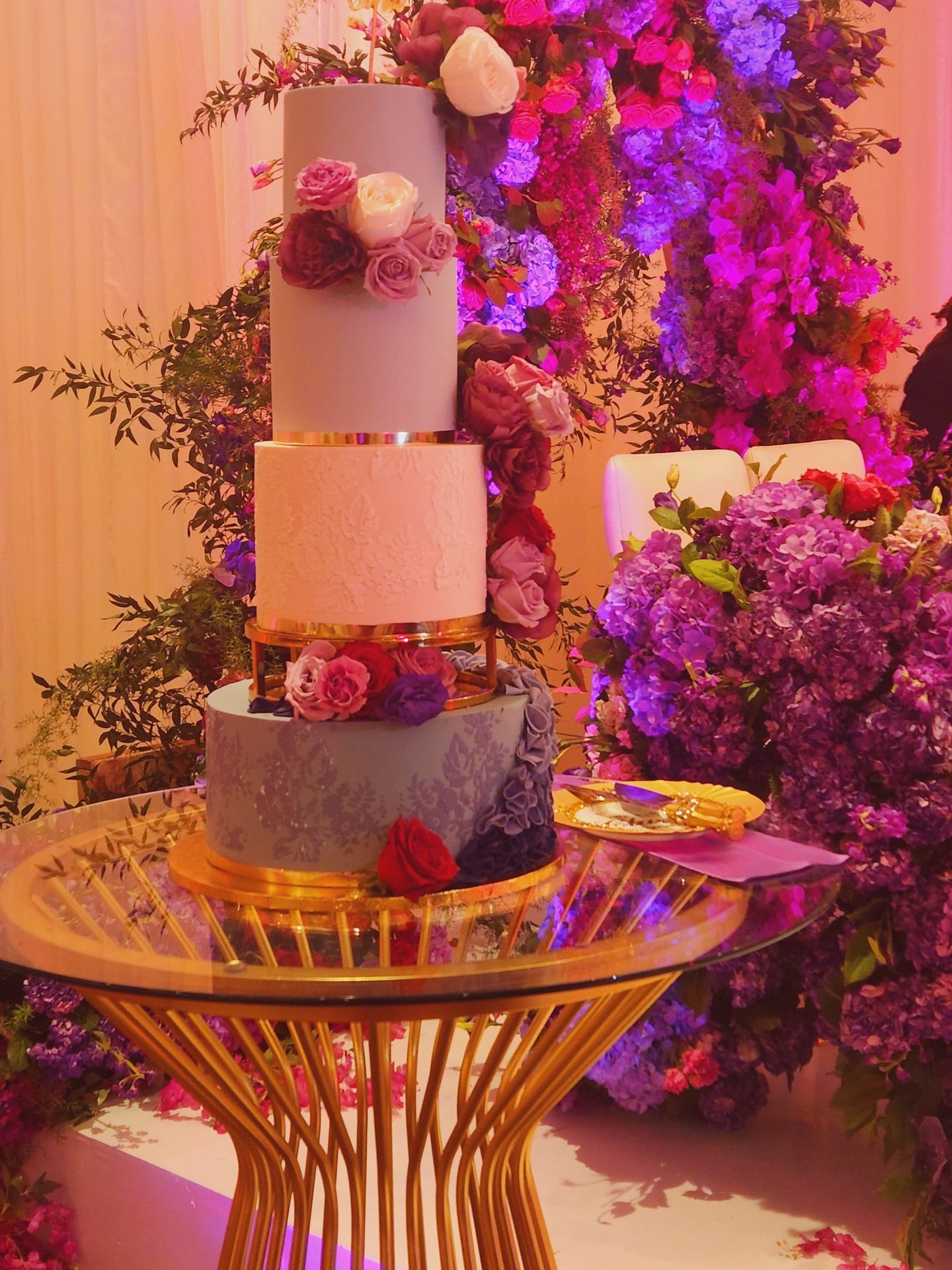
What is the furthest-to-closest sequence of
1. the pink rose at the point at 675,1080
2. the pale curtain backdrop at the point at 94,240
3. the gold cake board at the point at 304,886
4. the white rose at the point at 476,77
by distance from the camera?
the pale curtain backdrop at the point at 94,240, the pink rose at the point at 675,1080, the white rose at the point at 476,77, the gold cake board at the point at 304,886

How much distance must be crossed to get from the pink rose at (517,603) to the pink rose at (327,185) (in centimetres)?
44

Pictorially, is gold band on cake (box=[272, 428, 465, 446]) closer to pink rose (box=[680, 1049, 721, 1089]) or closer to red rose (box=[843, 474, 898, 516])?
red rose (box=[843, 474, 898, 516])

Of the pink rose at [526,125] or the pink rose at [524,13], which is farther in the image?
the pink rose at [524,13]

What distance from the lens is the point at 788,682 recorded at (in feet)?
7.00

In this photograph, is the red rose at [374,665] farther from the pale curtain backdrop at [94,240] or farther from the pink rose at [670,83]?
the pale curtain backdrop at [94,240]

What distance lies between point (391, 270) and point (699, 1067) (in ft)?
5.18

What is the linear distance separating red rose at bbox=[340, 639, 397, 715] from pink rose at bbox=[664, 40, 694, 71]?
6.91 feet

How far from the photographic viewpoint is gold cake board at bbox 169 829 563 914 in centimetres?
135

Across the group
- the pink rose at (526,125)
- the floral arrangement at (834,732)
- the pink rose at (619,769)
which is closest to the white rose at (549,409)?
the floral arrangement at (834,732)

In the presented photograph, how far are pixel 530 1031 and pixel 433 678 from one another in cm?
37

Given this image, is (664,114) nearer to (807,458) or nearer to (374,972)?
(807,458)

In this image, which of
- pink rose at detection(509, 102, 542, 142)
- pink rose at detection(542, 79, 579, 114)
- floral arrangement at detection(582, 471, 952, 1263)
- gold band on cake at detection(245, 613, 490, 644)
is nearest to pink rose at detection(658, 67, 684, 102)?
pink rose at detection(542, 79, 579, 114)

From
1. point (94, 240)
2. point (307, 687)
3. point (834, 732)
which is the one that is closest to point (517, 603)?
point (307, 687)

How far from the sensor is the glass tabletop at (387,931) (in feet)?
3.62
